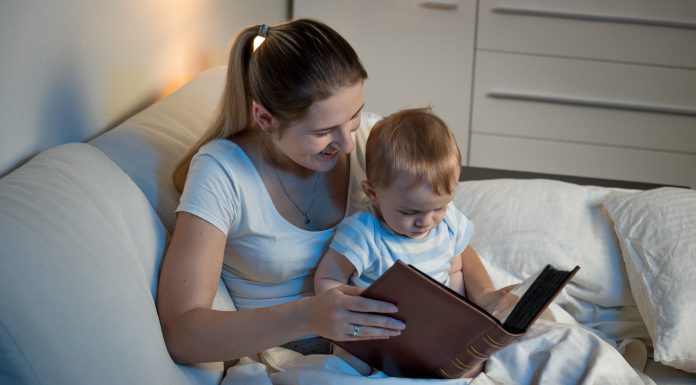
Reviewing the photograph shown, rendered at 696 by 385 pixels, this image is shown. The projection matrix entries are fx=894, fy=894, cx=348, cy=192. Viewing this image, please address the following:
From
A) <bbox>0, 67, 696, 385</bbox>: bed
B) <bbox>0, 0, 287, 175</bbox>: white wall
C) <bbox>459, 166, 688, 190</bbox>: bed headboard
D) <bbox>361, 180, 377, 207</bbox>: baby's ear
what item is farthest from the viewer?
<bbox>459, 166, 688, 190</bbox>: bed headboard

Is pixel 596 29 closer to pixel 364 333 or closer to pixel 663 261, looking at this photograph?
pixel 663 261

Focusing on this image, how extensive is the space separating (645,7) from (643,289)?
1.80 metres

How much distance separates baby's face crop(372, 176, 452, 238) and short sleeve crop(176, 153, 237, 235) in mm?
266

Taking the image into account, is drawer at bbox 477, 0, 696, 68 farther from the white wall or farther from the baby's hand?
the baby's hand

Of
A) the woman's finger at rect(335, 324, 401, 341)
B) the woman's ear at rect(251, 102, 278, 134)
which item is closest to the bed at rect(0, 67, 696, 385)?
the woman's finger at rect(335, 324, 401, 341)

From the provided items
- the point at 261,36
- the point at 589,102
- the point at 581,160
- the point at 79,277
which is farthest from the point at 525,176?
the point at 79,277

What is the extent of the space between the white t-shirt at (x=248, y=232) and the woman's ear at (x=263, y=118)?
0.21ft

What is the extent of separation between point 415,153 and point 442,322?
0.35 meters

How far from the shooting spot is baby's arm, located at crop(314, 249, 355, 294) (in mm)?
1563

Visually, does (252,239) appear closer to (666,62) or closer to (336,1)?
(336,1)

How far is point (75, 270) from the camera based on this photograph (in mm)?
1157

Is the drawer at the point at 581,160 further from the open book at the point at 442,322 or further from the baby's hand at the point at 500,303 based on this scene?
the open book at the point at 442,322

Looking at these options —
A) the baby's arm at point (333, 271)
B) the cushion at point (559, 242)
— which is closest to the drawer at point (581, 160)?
the cushion at point (559, 242)

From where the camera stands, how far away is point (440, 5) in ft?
11.1
